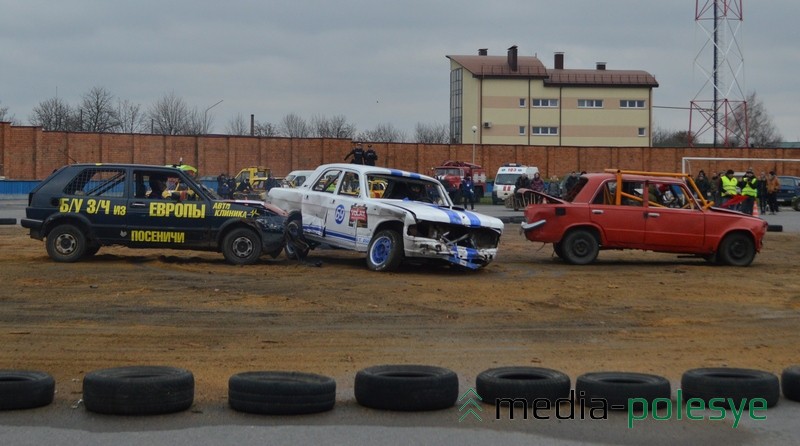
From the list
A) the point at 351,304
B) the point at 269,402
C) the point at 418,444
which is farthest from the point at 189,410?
the point at 351,304

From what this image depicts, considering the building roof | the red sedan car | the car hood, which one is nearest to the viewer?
the car hood

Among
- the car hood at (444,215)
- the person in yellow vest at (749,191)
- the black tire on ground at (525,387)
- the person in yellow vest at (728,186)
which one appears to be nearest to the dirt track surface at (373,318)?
the black tire on ground at (525,387)

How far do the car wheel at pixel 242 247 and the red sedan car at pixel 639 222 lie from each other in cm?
480

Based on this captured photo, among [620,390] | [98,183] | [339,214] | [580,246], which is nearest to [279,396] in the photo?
[620,390]

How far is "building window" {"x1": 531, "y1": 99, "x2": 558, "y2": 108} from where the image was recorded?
3191 inches

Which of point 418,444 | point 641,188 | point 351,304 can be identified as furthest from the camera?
point 641,188

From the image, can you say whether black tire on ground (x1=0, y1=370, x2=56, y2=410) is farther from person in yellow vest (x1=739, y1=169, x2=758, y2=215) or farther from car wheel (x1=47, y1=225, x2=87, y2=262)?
person in yellow vest (x1=739, y1=169, x2=758, y2=215)

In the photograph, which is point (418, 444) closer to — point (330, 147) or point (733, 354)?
point (733, 354)

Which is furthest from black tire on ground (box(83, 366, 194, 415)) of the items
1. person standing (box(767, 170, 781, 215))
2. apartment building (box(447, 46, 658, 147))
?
apartment building (box(447, 46, 658, 147))

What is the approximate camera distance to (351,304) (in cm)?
1249

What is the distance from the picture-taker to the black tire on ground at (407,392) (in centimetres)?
731

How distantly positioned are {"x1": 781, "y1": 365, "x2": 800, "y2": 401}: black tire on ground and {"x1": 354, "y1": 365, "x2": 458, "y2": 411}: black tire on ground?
2.68 m

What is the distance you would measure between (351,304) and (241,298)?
4.72 ft

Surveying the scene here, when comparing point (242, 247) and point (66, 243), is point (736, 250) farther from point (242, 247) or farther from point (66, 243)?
point (66, 243)
